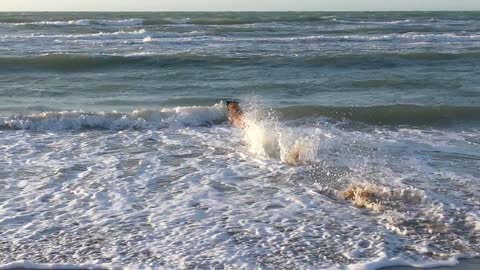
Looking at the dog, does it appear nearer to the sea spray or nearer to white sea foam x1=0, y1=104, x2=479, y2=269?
the sea spray

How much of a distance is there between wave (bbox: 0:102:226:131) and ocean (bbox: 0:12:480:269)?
0.13 feet

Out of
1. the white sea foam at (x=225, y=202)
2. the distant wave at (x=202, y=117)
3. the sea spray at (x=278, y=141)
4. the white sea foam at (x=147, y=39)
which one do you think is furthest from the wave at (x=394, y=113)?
the white sea foam at (x=147, y=39)

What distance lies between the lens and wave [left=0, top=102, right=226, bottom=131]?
11.8m

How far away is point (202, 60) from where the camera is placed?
2188 cm

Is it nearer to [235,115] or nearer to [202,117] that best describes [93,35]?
[202,117]

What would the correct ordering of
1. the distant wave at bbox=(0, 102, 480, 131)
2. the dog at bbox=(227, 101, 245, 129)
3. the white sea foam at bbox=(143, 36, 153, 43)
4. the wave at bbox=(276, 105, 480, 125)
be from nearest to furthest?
the dog at bbox=(227, 101, 245, 129), the distant wave at bbox=(0, 102, 480, 131), the wave at bbox=(276, 105, 480, 125), the white sea foam at bbox=(143, 36, 153, 43)

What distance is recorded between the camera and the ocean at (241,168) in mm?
5945

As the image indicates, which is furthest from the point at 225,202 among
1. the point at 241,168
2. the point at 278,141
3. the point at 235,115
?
the point at 235,115

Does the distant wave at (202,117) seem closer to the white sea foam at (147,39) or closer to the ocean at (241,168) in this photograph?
the ocean at (241,168)

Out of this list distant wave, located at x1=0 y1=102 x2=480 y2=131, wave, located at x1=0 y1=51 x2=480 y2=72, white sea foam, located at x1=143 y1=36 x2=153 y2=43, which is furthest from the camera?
white sea foam, located at x1=143 y1=36 x2=153 y2=43

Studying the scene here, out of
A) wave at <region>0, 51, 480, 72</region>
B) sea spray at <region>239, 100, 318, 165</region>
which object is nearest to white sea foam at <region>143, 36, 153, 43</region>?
wave at <region>0, 51, 480, 72</region>

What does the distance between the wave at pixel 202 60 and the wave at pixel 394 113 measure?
754cm

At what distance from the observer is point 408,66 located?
69.4ft

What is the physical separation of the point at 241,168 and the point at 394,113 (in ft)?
18.0
